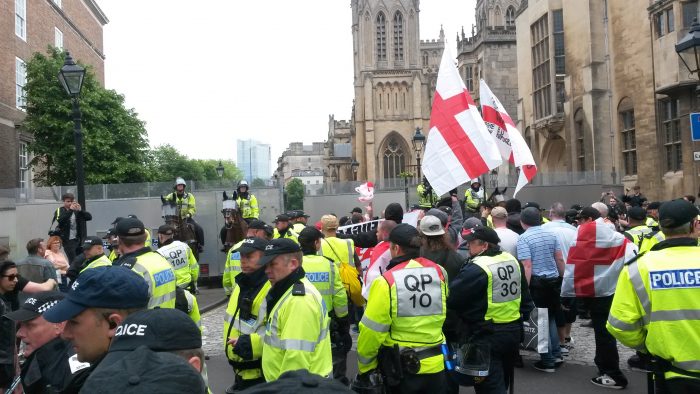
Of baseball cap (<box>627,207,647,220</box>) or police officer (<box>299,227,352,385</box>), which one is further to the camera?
baseball cap (<box>627,207,647,220</box>)

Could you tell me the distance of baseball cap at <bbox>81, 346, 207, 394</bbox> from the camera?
187cm

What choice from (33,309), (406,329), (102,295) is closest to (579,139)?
(406,329)

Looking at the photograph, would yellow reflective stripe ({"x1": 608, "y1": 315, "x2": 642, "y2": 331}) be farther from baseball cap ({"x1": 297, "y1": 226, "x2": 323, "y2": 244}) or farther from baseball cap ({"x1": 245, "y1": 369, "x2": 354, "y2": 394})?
baseball cap ({"x1": 245, "y1": 369, "x2": 354, "y2": 394})

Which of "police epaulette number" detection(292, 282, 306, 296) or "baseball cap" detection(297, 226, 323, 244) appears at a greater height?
"baseball cap" detection(297, 226, 323, 244)

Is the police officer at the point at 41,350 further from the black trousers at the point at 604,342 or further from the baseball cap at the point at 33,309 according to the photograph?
the black trousers at the point at 604,342

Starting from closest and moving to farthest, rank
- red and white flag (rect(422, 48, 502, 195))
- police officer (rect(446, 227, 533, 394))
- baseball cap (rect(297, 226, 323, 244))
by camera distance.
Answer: police officer (rect(446, 227, 533, 394)), baseball cap (rect(297, 226, 323, 244)), red and white flag (rect(422, 48, 502, 195))

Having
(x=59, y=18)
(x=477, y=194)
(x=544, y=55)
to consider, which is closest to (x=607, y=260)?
(x=477, y=194)

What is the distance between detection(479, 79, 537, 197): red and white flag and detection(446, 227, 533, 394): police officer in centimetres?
479

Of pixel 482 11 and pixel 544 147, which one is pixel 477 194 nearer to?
pixel 544 147

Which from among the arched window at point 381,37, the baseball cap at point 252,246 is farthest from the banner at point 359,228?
the arched window at point 381,37

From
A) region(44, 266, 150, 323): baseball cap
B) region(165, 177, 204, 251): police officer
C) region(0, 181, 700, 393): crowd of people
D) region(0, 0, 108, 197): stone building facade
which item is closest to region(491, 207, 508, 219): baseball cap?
region(0, 181, 700, 393): crowd of people

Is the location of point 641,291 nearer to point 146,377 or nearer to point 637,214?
point 146,377

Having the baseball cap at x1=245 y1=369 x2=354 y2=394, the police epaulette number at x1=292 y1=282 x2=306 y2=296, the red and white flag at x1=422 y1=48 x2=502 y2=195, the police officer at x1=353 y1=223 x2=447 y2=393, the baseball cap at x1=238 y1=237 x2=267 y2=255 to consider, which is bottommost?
the police officer at x1=353 y1=223 x2=447 y2=393

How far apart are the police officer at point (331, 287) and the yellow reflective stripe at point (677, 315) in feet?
10.4
